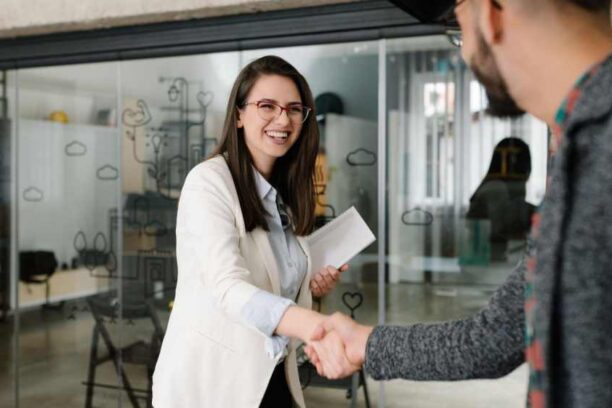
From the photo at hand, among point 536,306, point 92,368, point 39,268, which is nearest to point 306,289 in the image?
point 536,306

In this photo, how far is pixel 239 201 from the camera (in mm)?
1801

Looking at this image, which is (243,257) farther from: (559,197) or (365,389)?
(365,389)

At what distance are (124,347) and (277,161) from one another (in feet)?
5.54

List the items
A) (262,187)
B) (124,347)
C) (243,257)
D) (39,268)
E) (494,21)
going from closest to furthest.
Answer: (494,21), (243,257), (262,187), (124,347), (39,268)

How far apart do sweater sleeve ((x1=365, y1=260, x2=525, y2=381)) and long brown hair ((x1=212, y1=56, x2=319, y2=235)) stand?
0.64m

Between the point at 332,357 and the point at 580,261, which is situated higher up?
the point at 580,261

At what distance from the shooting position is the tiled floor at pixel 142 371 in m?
2.67

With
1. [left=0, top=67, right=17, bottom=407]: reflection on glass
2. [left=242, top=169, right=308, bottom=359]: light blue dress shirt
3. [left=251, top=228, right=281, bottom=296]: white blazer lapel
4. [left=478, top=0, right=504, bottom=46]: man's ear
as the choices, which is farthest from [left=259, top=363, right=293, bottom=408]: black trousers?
[left=0, top=67, right=17, bottom=407]: reflection on glass

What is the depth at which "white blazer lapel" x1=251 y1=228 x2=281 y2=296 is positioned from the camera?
71.3 inches

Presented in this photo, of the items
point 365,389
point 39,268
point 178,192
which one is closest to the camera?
point 365,389

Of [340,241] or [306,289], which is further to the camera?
[340,241]

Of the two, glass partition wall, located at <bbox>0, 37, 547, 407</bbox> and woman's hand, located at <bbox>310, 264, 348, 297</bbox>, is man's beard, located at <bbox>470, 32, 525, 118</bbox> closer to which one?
woman's hand, located at <bbox>310, 264, 348, 297</bbox>

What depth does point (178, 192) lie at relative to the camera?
3.16 metres

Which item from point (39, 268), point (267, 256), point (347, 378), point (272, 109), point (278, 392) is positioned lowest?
point (347, 378)
